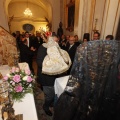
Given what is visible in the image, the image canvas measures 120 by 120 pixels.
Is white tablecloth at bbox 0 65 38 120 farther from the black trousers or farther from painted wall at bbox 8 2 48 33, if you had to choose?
painted wall at bbox 8 2 48 33

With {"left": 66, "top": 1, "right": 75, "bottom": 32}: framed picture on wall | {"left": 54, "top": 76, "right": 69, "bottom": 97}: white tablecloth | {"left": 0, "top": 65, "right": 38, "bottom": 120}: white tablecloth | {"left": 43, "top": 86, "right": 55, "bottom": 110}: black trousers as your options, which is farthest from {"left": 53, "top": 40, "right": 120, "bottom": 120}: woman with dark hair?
{"left": 66, "top": 1, "right": 75, "bottom": 32}: framed picture on wall

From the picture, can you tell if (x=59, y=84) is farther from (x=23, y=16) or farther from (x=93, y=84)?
(x=23, y=16)

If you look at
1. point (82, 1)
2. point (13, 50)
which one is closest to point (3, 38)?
→ point (13, 50)

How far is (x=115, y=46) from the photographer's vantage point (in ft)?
3.52

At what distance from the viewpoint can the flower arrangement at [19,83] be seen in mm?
1780

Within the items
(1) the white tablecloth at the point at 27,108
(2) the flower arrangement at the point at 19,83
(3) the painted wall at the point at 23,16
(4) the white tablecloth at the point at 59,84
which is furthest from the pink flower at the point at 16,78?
(3) the painted wall at the point at 23,16

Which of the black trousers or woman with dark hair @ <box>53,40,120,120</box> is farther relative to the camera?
the black trousers

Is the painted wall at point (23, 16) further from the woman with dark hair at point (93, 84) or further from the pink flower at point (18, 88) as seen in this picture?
the woman with dark hair at point (93, 84)

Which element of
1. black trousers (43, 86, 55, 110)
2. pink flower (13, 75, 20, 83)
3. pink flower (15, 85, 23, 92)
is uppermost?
pink flower (13, 75, 20, 83)

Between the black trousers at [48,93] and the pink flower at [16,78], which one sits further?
the black trousers at [48,93]

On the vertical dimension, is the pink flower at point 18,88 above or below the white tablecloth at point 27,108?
above

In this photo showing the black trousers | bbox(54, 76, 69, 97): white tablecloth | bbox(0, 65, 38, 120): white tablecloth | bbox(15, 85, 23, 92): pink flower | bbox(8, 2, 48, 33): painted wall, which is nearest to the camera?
bbox(0, 65, 38, 120): white tablecloth

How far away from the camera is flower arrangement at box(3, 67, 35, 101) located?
5.84 feet

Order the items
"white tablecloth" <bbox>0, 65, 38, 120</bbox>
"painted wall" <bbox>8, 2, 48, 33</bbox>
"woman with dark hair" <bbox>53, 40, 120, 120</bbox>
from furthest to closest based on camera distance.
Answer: "painted wall" <bbox>8, 2, 48, 33</bbox>
"white tablecloth" <bbox>0, 65, 38, 120</bbox>
"woman with dark hair" <bbox>53, 40, 120, 120</bbox>
